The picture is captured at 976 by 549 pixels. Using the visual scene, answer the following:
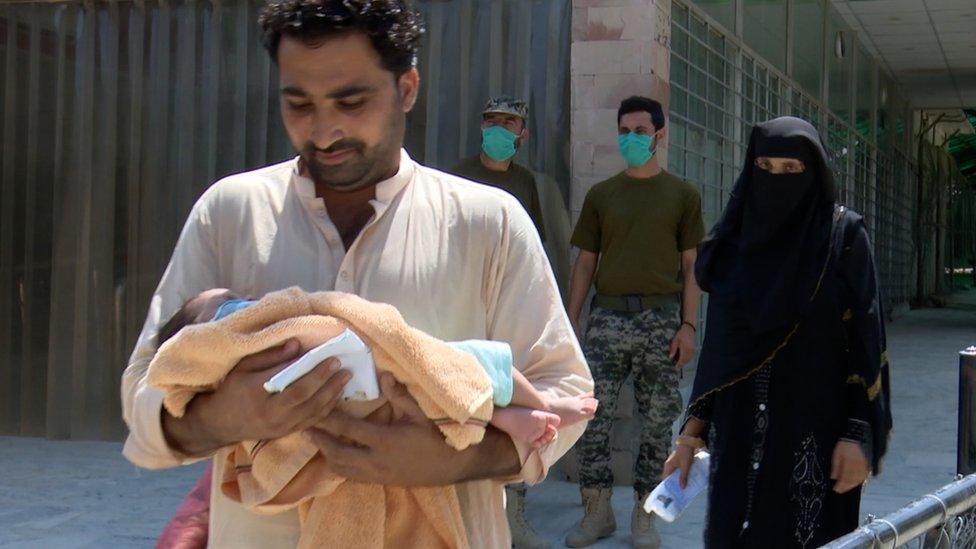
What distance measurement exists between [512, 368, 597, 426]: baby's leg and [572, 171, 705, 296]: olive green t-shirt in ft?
12.5

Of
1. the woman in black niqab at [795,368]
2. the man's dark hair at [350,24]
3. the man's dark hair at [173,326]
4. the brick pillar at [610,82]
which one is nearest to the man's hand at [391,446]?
the man's dark hair at [173,326]

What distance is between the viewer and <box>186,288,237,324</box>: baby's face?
1.72 metres

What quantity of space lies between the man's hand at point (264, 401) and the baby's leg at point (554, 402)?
27 centimetres

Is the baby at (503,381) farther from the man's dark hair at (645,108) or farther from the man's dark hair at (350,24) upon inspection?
the man's dark hair at (645,108)

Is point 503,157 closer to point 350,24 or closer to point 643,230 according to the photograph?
point 643,230

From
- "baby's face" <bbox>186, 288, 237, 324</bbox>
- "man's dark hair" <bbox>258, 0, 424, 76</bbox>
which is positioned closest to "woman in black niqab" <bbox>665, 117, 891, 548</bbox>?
"man's dark hair" <bbox>258, 0, 424, 76</bbox>

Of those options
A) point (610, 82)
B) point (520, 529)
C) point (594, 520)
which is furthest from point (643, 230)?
point (520, 529)

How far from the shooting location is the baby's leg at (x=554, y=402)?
69.6 inches

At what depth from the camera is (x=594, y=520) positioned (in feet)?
18.1

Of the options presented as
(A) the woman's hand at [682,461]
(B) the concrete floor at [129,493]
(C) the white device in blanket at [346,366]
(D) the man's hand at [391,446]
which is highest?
(C) the white device in blanket at [346,366]

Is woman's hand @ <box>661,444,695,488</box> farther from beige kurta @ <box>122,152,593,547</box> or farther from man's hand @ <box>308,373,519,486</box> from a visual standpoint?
man's hand @ <box>308,373,519,486</box>

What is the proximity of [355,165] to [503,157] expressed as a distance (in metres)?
3.95

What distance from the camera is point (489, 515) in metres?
1.87

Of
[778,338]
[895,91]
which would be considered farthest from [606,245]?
[895,91]
